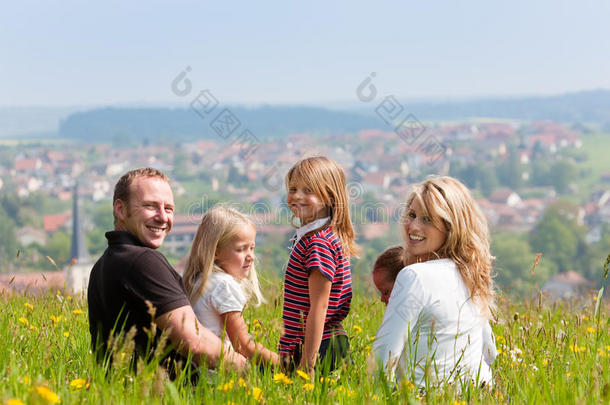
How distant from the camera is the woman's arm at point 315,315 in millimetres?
3341

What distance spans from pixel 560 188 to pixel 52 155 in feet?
409

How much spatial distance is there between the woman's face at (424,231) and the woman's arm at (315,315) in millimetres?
549

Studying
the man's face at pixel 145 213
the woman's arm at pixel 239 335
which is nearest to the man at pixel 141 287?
the man's face at pixel 145 213

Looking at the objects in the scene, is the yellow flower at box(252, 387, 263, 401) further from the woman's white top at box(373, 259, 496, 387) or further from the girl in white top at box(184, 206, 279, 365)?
the girl in white top at box(184, 206, 279, 365)

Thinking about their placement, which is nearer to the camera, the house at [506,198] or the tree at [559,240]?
the tree at [559,240]

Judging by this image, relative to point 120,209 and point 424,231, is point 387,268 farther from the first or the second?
point 120,209

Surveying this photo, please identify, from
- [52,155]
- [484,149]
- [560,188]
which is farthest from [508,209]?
[52,155]

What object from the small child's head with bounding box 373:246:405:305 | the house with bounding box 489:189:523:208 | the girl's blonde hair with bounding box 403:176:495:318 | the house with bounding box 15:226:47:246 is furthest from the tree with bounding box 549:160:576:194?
the girl's blonde hair with bounding box 403:176:495:318

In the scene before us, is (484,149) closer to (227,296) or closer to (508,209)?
(508,209)

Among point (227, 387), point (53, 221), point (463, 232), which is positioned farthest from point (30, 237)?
point (227, 387)

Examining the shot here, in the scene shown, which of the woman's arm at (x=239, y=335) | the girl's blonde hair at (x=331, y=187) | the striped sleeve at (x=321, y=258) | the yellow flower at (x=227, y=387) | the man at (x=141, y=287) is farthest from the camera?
the girl's blonde hair at (x=331, y=187)

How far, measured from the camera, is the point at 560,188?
15438 cm

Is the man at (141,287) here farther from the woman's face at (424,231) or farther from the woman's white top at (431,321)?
the woman's face at (424,231)

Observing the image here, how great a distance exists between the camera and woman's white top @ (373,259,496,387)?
2819 mm
